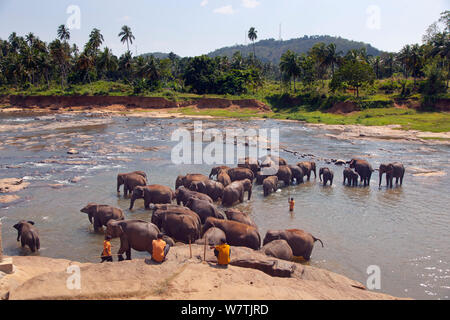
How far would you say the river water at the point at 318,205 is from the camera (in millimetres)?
11447

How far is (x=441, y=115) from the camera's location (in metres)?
44.6

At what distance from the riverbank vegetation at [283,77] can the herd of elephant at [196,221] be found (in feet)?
123

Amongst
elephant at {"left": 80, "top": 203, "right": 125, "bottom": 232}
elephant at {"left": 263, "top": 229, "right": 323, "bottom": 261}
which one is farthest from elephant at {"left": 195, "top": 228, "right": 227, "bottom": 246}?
elephant at {"left": 80, "top": 203, "right": 125, "bottom": 232}

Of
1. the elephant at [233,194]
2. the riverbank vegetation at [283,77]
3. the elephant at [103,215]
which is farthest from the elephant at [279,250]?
the riverbank vegetation at [283,77]

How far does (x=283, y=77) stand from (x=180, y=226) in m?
64.5

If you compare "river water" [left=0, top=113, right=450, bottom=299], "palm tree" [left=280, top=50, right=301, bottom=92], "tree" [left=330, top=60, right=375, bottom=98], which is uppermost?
"palm tree" [left=280, top=50, right=301, bottom=92]

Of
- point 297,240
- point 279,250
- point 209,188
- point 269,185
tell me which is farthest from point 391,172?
point 279,250

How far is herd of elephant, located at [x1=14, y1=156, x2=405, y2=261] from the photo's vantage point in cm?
1097

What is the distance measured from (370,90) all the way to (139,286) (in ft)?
182

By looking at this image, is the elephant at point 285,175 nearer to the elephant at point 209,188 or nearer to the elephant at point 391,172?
the elephant at point 209,188

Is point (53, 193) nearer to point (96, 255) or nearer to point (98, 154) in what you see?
point (96, 255)

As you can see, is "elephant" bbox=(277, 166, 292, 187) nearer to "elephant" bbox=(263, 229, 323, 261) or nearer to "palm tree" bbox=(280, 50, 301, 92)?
"elephant" bbox=(263, 229, 323, 261)

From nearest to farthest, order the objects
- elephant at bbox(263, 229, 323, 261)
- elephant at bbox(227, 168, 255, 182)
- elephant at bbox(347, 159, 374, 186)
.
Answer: elephant at bbox(263, 229, 323, 261)
elephant at bbox(227, 168, 255, 182)
elephant at bbox(347, 159, 374, 186)

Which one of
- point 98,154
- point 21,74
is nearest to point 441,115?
point 98,154
